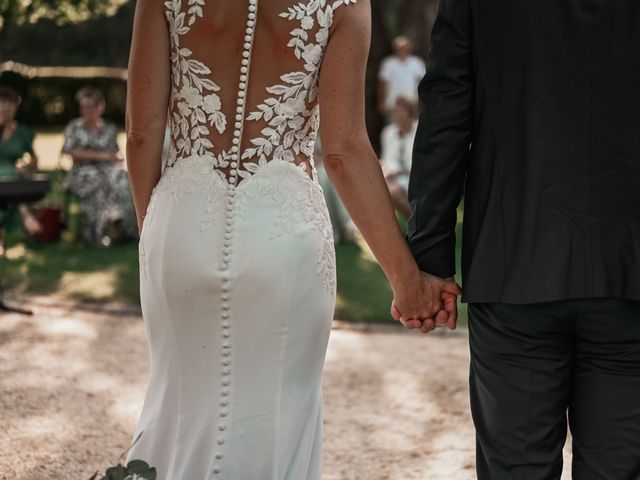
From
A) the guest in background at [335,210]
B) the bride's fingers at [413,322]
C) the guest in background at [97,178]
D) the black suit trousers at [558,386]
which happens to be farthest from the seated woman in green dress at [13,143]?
the black suit trousers at [558,386]

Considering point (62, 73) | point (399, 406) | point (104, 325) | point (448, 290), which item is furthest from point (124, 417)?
point (62, 73)

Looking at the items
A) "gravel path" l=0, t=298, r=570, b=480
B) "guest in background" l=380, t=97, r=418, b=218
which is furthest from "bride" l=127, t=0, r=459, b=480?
"guest in background" l=380, t=97, r=418, b=218

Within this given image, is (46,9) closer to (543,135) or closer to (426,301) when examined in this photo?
(426,301)

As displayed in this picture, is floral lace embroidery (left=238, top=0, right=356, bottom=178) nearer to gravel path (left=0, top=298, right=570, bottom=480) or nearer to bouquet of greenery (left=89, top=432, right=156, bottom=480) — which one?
bouquet of greenery (left=89, top=432, right=156, bottom=480)

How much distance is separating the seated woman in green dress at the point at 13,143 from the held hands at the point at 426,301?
8369 mm

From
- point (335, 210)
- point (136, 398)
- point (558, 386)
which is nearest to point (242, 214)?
point (558, 386)

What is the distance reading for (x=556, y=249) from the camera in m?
3.05

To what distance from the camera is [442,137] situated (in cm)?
314

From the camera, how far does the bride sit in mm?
3023

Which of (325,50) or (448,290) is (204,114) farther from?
(448,290)

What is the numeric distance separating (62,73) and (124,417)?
89.6 feet

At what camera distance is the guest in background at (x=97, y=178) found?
1166 centimetres

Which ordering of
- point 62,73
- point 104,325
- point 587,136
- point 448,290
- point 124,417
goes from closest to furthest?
1. point 587,136
2. point 448,290
3. point 124,417
4. point 104,325
5. point 62,73

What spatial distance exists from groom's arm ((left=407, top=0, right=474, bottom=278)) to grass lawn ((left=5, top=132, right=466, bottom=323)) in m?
→ 5.06
